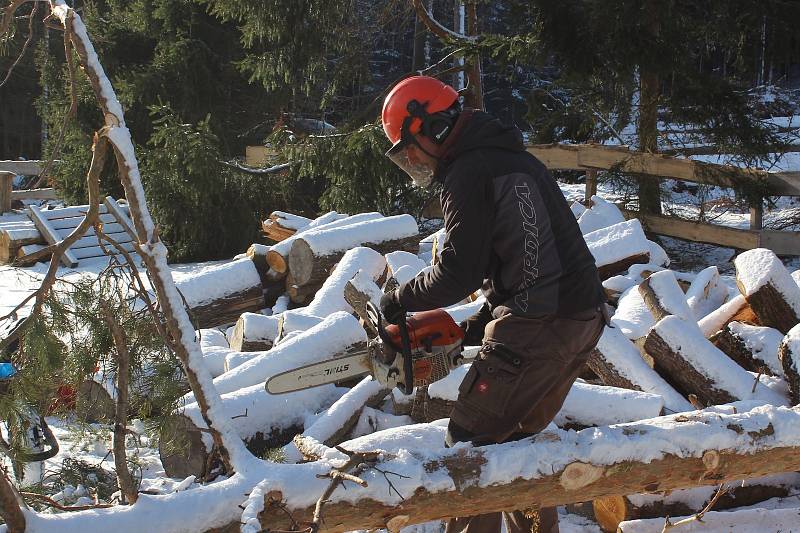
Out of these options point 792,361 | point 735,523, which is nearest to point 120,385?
point 735,523

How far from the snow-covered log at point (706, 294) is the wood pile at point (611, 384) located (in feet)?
0.04

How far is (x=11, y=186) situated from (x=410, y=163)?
11481 mm

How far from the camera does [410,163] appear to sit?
3090 millimetres

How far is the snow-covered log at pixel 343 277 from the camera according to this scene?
5727 millimetres

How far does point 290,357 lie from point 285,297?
7.74 feet

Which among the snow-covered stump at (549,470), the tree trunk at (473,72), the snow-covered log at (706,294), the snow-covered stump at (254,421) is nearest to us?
the snow-covered stump at (549,470)

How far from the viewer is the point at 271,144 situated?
10.1 m

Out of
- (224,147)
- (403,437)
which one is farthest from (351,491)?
(224,147)

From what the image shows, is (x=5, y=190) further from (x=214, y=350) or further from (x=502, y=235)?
(x=502, y=235)

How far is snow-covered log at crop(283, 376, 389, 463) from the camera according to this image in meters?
4.04

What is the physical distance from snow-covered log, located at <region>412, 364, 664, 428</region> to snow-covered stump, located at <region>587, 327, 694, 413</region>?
0.38m

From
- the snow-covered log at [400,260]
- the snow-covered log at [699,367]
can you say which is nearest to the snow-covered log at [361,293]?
the snow-covered log at [400,260]

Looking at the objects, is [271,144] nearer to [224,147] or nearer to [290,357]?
[224,147]

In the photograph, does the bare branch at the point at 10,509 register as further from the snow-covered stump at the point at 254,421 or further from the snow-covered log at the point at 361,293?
the snow-covered log at the point at 361,293
